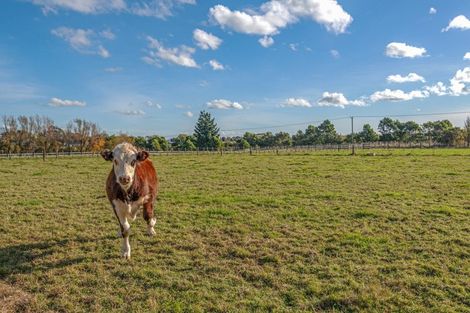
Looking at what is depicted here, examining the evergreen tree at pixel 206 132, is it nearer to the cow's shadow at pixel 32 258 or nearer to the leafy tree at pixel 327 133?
the leafy tree at pixel 327 133

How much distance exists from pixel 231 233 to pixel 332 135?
367 ft

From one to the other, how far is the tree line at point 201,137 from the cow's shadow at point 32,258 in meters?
33.2

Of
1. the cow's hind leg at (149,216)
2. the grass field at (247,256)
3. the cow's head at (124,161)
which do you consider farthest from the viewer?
the cow's hind leg at (149,216)

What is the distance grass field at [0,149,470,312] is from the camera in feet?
13.0

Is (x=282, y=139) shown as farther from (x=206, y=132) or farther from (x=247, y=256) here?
(x=247, y=256)

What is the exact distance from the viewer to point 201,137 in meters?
91.1

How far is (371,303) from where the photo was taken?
3.81 m

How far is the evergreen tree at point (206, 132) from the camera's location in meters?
89.7

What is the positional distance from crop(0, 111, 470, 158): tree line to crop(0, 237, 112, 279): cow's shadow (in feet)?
109

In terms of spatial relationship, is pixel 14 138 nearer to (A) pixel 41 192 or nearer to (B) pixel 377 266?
(A) pixel 41 192

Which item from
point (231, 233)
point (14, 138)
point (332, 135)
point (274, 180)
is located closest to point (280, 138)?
point (332, 135)

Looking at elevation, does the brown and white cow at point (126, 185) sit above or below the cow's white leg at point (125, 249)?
above

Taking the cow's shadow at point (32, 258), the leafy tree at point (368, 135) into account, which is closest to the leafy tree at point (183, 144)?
the leafy tree at point (368, 135)

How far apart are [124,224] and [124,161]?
1028 mm
